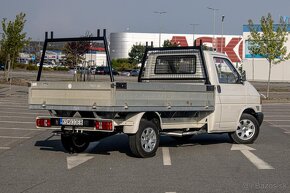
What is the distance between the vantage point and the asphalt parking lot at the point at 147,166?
8.44 m

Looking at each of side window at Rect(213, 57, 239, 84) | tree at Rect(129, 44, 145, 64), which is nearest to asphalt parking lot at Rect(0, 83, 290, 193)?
side window at Rect(213, 57, 239, 84)

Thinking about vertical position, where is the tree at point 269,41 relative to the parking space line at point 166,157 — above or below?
above

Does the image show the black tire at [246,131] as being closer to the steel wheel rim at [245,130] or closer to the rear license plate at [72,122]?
the steel wheel rim at [245,130]

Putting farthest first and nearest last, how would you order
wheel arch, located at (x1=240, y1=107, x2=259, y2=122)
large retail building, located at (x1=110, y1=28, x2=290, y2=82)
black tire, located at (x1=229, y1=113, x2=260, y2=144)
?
large retail building, located at (x1=110, y1=28, x2=290, y2=82) → wheel arch, located at (x1=240, y1=107, x2=259, y2=122) → black tire, located at (x1=229, y1=113, x2=260, y2=144)

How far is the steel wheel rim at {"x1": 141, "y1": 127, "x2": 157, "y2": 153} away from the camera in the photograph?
11172 millimetres

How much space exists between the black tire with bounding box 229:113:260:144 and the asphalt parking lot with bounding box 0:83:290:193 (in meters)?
0.22

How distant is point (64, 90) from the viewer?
1104cm

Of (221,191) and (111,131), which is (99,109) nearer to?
(111,131)

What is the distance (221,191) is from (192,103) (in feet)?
13.2

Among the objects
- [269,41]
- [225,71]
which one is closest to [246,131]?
[225,71]

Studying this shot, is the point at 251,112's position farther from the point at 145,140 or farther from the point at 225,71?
the point at 145,140

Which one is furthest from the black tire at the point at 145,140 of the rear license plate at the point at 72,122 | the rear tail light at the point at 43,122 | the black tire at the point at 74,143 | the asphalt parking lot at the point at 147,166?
the rear tail light at the point at 43,122

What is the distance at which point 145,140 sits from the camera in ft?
36.9

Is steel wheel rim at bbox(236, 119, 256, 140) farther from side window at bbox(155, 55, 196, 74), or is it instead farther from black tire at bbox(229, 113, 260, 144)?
side window at bbox(155, 55, 196, 74)
